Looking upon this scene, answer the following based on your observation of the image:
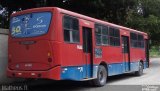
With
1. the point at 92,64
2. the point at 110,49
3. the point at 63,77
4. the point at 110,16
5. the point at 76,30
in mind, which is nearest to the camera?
the point at 63,77

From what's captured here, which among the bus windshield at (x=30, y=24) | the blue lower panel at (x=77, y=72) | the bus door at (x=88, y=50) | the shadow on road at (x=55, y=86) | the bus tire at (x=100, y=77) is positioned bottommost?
the shadow on road at (x=55, y=86)

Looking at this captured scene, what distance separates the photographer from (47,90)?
14242 millimetres

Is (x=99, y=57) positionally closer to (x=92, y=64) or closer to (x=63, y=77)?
(x=92, y=64)

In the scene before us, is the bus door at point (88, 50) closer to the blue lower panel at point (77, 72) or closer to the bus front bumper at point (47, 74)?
the blue lower panel at point (77, 72)

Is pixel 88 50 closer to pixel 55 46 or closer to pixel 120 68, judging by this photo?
pixel 55 46

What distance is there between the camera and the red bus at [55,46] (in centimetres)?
1235

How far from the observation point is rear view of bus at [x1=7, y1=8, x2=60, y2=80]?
12.3 m

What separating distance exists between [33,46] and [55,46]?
2.98 feet

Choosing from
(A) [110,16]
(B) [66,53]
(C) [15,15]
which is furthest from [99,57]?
(A) [110,16]

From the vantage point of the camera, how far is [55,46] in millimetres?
12312

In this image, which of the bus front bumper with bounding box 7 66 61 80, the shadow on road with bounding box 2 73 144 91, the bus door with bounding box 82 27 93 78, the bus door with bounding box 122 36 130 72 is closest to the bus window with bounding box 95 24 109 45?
the bus door with bounding box 82 27 93 78

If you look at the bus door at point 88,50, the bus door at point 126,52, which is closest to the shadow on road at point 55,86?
the bus door at point 88,50

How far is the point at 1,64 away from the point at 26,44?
2.56 metres

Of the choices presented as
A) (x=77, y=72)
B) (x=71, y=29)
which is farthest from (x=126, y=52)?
(x=71, y=29)
